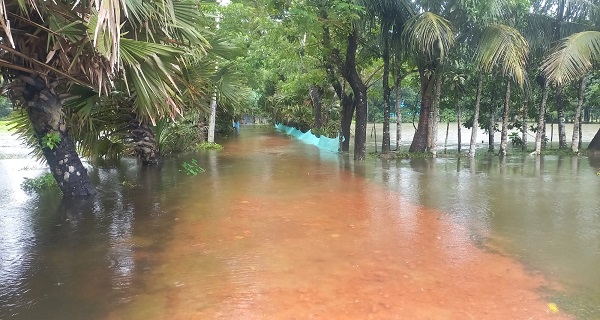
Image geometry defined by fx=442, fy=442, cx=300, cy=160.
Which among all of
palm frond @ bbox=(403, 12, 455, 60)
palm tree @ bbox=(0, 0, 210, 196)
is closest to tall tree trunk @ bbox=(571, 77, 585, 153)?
palm frond @ bbox=(403, 12, 455, 60)

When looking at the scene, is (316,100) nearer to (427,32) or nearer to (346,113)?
(346,113)

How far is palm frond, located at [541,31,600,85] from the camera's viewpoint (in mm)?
12945

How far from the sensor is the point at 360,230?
582 centimetres

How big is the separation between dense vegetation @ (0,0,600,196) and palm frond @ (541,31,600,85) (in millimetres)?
42

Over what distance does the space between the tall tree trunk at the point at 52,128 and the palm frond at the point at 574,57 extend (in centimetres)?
1272

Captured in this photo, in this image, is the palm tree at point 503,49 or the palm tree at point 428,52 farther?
the palm tree at point 503,49

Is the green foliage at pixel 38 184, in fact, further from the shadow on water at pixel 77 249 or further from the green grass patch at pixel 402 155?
the green grass patch at pixel 402 155

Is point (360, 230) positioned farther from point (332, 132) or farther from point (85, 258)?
point (332, 132)

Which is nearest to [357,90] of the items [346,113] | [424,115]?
[424,115]

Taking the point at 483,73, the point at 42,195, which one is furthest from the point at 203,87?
the point at 483,73

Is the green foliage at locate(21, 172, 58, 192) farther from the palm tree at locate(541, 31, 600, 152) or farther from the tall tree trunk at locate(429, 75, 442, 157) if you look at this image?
the palm tree at locate(541, 31, 600, 152)

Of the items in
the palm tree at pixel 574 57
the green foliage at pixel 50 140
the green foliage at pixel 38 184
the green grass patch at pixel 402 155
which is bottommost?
the green foliage at pixel 38 184

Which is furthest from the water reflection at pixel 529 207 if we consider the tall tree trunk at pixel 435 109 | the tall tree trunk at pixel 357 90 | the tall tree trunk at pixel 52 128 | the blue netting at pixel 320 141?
the tall tree trunk at pixel 52 128

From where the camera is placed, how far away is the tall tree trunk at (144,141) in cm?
1150
